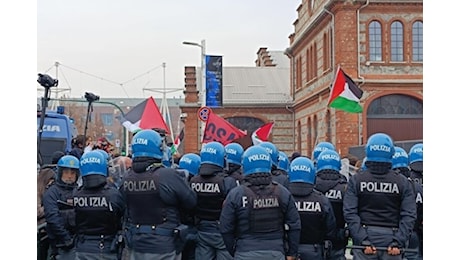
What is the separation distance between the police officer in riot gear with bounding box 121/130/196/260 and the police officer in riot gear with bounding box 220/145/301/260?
698mm

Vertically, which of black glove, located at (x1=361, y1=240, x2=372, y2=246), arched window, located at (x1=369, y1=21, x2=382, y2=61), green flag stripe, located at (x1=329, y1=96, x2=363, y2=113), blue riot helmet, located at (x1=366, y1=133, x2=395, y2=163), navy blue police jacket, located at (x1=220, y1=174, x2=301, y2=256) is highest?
arched window, located at (x1=369, y1=21, x2=382, y2=61)

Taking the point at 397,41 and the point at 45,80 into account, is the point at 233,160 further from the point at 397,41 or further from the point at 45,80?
the point at 397,41

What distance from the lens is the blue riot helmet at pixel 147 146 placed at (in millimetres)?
7145

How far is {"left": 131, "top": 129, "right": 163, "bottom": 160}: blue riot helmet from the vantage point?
7145 mm

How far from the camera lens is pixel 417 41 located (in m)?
29.7

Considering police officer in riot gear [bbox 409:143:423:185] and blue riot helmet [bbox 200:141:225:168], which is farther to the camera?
police officer in riot gear [bbox 409:143:423:185]

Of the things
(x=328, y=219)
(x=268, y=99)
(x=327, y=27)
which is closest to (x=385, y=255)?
(x=328, y=219)

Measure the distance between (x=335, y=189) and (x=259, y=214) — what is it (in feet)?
5.65

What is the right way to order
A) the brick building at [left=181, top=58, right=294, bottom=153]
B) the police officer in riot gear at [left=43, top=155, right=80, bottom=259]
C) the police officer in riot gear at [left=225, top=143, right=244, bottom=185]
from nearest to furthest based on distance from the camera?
1. the police officer in riot gear at [left=43, top=155, right=80, bottom=259]
2. the police officer in riot gear at [left=225, top=143, right=244, bottom=185]
3. the brick building at [left=181, top=58, right=294, bottom=153]

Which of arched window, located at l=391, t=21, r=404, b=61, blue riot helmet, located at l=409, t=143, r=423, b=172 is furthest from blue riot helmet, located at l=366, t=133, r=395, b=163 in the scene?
arched window, located at l=391, t=21, r=404, b=61

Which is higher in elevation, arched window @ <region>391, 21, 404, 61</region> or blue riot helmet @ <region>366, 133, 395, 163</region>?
arched window @ <region>391, 21, 404, 61</region>

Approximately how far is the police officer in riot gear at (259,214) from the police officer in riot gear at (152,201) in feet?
2.29

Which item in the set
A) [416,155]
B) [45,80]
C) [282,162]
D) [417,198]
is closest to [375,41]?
[282,162]

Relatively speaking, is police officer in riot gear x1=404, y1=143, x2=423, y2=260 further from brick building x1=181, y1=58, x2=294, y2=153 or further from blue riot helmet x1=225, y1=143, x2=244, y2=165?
brick building x1=181, y1=58, x2=294, y2=153
